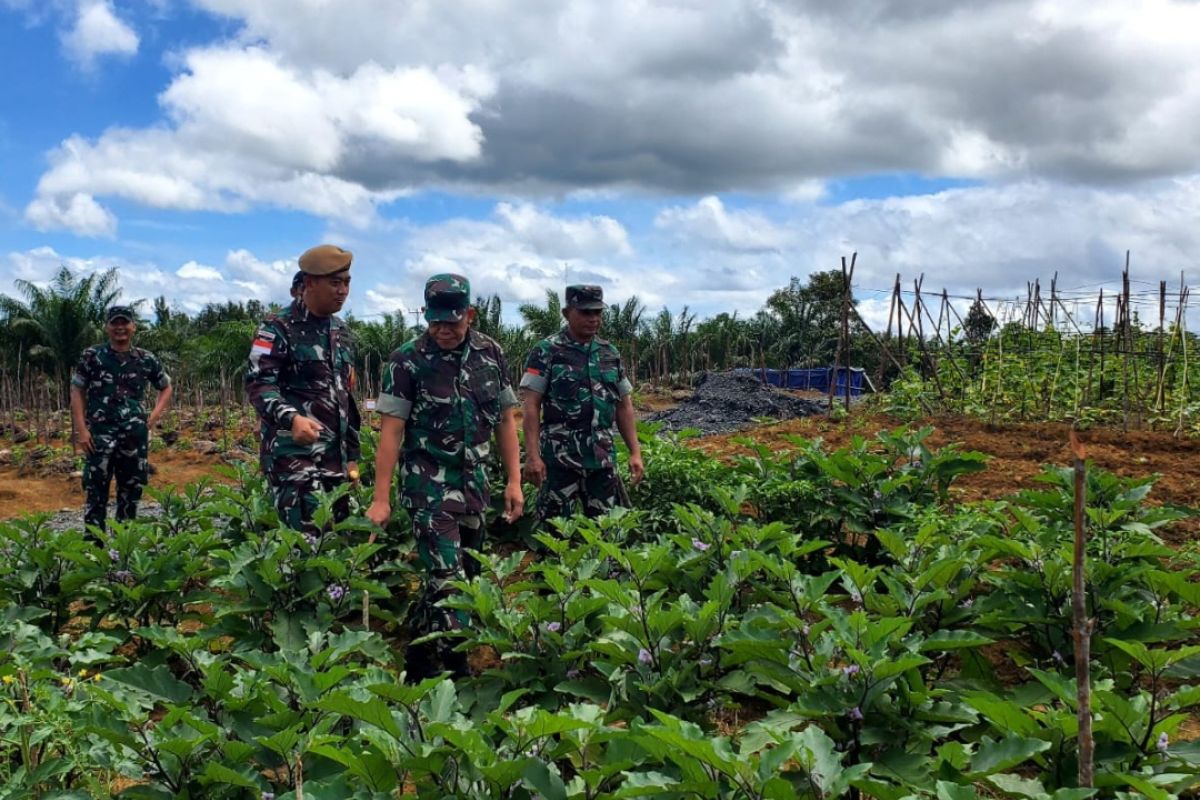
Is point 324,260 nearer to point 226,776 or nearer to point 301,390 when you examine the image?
point 301,390

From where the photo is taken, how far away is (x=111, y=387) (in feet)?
21.1

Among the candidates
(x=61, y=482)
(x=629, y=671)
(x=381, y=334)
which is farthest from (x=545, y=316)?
(x=629, y=671)

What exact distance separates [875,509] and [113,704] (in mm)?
3701

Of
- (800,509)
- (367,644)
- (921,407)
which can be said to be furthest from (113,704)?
(921,407)

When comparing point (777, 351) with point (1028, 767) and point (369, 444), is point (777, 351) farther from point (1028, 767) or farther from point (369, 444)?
point (1028, 767)

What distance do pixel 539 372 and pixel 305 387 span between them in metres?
1.22

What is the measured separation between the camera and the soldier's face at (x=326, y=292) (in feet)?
12.7

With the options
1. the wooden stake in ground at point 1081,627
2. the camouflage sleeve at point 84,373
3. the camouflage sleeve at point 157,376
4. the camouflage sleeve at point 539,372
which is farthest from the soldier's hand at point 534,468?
the camouflage sleeve at point 84,373

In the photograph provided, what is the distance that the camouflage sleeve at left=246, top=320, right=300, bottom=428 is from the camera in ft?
12.4

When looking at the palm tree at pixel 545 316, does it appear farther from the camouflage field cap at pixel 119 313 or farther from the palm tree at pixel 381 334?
the camouflage field cap at pixel 119 313

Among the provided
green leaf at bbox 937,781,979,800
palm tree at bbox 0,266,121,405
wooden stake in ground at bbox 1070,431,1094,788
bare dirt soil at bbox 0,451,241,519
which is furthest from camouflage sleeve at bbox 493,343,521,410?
palm tree at bbox 0,266,121,405

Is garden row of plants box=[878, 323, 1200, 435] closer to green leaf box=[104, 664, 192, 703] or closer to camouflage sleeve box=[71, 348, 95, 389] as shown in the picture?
camouflage sleeve box=[71, 348, 95, 389]

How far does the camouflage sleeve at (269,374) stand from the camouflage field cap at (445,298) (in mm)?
775

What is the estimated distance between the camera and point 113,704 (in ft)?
7.55
